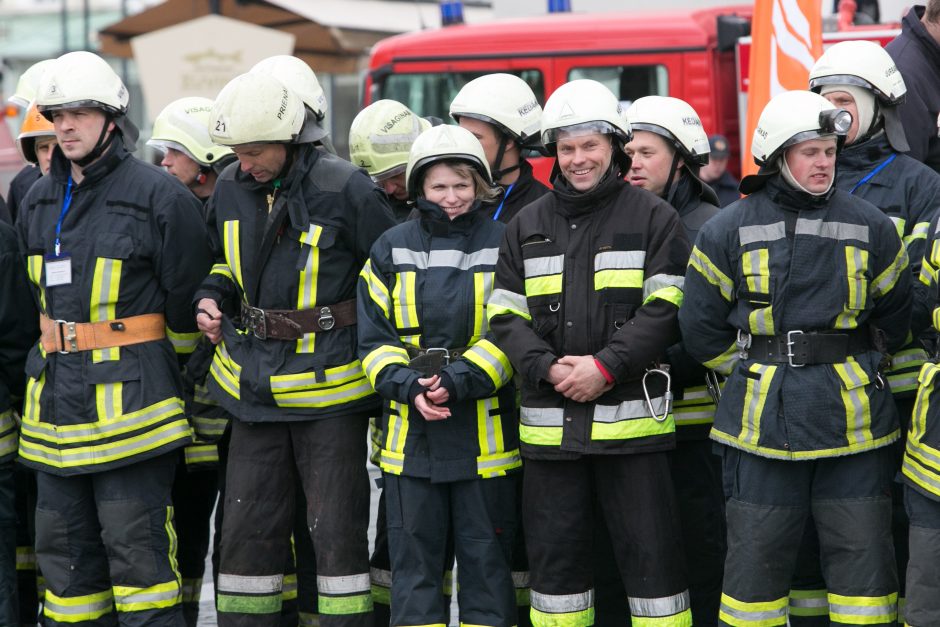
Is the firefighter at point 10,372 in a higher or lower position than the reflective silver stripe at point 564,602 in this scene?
higher

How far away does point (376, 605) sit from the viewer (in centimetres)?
588

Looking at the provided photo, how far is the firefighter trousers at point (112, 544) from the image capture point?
5523mm

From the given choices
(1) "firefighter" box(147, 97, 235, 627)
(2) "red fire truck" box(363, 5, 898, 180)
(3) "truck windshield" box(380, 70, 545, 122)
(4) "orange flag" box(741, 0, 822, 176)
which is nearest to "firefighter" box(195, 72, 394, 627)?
(1) "firefighter" box(147, 97, 235, 627)

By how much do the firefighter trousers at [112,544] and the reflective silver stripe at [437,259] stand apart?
1.24 m

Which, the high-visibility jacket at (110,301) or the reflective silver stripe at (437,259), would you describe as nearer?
the reflective silver stripe at (437,259)

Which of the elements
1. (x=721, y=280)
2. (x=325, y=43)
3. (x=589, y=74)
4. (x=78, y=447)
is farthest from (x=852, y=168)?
(x=325, y=43)

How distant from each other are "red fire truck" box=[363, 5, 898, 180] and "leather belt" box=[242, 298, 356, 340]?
689cm

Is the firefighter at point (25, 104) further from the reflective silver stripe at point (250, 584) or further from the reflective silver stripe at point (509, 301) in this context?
the reflective silver stripe at point (509, 301)

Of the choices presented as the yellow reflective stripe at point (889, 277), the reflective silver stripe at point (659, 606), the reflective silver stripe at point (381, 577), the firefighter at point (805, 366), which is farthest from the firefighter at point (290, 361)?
the yellow reflective stripe at point (889, 277)

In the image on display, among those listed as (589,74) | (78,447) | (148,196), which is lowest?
(78,447)

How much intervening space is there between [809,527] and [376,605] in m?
1.74

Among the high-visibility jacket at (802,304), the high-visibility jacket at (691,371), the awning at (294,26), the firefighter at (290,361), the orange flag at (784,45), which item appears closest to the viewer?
the high-visibility jacket at (802,304)

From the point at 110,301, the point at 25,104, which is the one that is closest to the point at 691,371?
the point at 110,301

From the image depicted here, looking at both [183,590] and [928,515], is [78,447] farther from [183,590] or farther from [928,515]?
[928,515]
